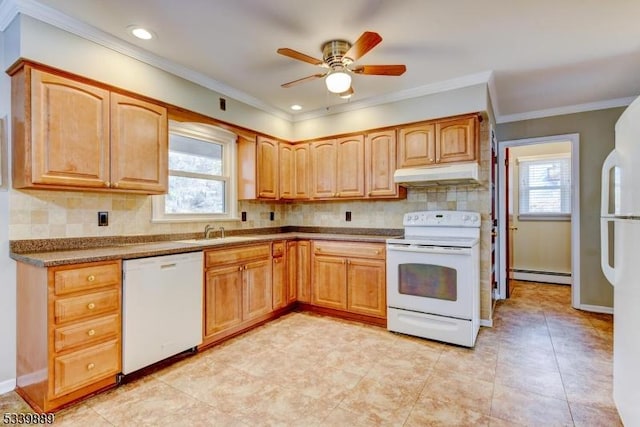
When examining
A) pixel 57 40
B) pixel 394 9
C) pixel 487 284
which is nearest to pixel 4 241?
pixel 57 40

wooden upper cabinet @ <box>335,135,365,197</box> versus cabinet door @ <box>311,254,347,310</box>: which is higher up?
wooden upper cabinet @ <box>335,135,365,197</box>

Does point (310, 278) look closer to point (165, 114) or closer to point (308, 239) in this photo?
point (308, 239)

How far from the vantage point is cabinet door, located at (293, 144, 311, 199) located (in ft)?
14.0

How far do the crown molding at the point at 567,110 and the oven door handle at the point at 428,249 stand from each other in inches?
99.0

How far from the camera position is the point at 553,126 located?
4.17 meters

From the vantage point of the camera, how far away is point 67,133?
87.1 inches

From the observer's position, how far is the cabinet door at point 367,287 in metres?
3.38

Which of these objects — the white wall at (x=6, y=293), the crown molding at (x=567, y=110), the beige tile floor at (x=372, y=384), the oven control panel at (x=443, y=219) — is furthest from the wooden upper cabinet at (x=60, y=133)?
the crown molding at (x=567, y=110)

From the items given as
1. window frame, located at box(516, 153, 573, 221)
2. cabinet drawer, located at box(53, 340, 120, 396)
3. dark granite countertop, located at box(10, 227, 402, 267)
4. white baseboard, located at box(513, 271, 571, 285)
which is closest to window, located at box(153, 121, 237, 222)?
dark granite countertop, located at box(10, 227, 402, 267)

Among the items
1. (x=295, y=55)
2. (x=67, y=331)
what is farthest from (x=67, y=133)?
(x=295, y=55)

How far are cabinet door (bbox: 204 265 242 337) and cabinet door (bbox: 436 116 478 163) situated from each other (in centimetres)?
240

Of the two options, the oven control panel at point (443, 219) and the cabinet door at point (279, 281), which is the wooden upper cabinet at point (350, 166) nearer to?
the oven control panel at point (443, 219)

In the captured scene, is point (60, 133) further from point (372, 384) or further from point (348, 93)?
point (372, 384)

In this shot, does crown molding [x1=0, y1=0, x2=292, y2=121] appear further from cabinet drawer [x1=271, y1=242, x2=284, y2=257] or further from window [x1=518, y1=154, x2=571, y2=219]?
window [x1=518, y1=154, x2=571, y2=219]
